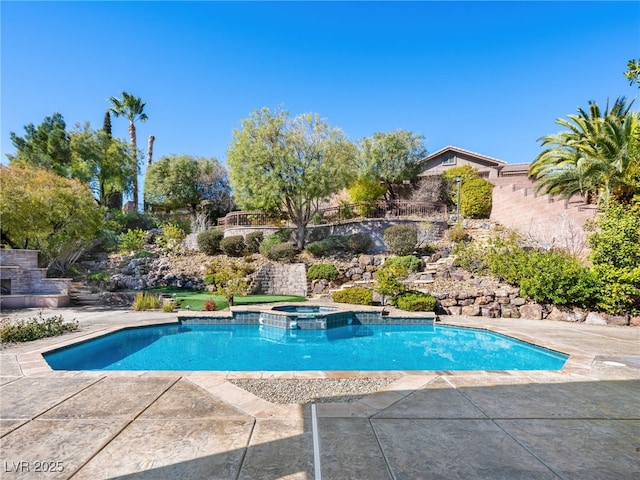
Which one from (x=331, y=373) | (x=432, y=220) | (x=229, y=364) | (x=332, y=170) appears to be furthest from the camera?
(x=432, y=220)

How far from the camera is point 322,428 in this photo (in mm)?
2992

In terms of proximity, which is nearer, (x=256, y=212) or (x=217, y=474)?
(x=217, y=474)

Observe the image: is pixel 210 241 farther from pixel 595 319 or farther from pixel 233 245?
pixel 595 319

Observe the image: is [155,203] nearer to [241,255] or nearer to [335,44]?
[241,255]

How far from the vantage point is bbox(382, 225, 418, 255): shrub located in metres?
15.9

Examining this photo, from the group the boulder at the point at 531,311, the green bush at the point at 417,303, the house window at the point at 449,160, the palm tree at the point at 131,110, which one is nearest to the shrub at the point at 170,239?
the palm tree at the point at 131,110

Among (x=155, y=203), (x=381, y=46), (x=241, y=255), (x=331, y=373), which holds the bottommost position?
(x=331, y=373)

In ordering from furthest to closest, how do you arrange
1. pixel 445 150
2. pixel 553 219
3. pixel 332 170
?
pixel 445 150, pixel 332 170, pixel 553 219

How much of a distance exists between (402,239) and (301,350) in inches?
393

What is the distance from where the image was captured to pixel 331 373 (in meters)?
4.84

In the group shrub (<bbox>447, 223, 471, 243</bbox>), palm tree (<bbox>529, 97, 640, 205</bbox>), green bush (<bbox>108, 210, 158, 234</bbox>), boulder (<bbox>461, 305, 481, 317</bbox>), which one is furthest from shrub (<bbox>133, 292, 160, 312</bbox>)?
palm tree (<bbox>529, 97, 640, 205</bbox>)

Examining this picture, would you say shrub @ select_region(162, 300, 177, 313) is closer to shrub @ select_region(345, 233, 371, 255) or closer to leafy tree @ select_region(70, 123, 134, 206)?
shrub @ select_region(345, 233, 371, 255)

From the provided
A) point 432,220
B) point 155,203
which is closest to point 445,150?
point 432,220

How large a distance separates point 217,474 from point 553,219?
16.4 meters
